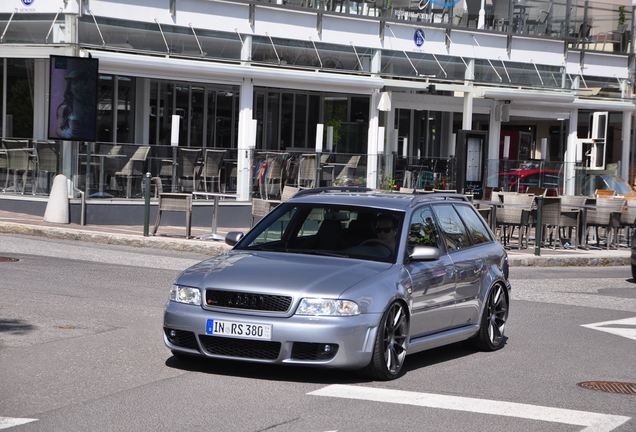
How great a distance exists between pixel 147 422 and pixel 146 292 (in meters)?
6.29

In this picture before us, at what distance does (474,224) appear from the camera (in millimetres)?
9734

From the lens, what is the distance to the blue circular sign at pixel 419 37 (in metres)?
29.1

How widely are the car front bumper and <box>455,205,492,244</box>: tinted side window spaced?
8.56ft

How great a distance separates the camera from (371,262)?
789 centimetres

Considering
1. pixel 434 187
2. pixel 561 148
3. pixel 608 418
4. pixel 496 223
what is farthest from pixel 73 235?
pixel 561 148

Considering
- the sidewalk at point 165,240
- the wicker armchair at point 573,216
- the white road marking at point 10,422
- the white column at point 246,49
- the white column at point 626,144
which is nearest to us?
the white road marking at point 10,422

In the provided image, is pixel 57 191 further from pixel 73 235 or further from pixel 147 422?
pixel 147 422

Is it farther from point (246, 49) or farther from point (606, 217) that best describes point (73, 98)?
point (606, 217)

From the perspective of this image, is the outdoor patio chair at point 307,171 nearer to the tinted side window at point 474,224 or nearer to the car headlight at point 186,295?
the tinted side window at point 474,224

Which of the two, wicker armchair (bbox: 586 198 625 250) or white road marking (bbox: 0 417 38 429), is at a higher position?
Answer: wicker armchair (bbox: 586 198 625 250)

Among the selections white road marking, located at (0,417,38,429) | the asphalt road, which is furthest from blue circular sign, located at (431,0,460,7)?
white road marking, located at (0,417,38,429)

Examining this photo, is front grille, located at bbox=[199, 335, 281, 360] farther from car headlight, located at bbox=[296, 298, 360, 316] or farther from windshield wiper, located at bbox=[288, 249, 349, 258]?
windshield wiper, located at bbox=[288, 249, 349, 258]

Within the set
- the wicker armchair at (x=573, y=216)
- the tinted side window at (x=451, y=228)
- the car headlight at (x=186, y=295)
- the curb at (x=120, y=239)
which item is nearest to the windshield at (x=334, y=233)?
the tinted side window at (x=451, y=228)

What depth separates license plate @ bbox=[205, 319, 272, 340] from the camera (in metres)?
7.05
